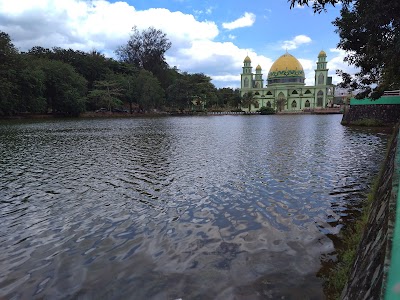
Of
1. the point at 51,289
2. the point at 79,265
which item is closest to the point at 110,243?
the point at 79,265

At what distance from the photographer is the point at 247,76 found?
126 metres

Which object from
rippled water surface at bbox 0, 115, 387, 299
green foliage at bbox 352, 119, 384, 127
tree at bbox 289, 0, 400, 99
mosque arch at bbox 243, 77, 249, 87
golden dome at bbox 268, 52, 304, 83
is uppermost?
golden dome at bbox 268, 52, 304, 83

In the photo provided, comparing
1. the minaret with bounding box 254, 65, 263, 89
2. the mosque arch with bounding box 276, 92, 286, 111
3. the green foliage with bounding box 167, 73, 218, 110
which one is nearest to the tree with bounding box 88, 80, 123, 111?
the green foliage with bounding box 167, 73, 218, 110

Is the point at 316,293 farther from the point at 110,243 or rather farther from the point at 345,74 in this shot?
the point at 345,74

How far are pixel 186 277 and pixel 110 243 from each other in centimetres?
194

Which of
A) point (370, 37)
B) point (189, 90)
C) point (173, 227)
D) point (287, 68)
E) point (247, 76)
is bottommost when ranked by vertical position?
point (173, 227)

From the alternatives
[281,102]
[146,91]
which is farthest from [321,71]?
[146,91]

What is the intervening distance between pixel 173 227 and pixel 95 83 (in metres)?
73.1

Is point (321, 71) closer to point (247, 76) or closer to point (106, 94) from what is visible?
point (247, 76)

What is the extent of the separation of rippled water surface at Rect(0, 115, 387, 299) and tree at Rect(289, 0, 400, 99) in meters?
4.21

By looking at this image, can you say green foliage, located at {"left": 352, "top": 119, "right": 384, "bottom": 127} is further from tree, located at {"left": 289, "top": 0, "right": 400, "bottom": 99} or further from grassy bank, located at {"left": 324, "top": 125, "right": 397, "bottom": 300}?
grassy bank, located at {"left": 324, "top": 125, "right": 397, "bottom": 300}

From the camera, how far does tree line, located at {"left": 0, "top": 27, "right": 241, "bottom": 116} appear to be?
5106cm

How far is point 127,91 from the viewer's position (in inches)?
2960

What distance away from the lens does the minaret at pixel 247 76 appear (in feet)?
414
